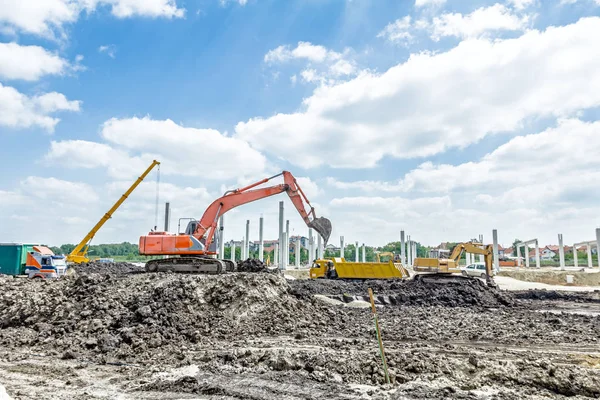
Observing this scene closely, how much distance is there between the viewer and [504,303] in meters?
16.5

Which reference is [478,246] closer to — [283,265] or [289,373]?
[283,265]

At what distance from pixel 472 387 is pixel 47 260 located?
20.5 metres

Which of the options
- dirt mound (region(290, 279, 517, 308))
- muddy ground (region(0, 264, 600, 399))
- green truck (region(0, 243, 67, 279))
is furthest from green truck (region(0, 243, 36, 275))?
dirt mound (region(290, 279, 517, 308))

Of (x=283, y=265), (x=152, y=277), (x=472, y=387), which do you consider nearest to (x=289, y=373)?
(x=472, y=387)

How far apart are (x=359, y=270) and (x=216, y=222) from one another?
9.20 m

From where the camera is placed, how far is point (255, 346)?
28.4ft

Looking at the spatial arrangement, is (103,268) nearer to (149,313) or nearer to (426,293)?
(149,313)

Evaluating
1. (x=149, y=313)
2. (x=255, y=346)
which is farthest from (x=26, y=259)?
(x=255, y=346)

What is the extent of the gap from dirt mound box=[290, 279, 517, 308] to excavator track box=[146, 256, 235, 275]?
2650mm

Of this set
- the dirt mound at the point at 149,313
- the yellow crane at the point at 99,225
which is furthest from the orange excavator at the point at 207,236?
the yellow crane at the point at 99,225

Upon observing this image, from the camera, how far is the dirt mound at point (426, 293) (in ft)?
53.0

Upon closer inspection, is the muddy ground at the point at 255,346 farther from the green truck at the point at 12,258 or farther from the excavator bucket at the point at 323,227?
the green truck at the point at 12,258

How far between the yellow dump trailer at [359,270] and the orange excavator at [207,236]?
721 centimetres

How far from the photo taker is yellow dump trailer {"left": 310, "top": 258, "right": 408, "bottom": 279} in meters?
21.6
